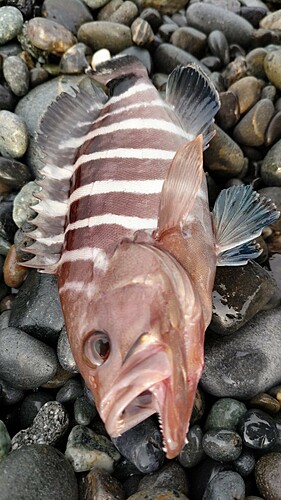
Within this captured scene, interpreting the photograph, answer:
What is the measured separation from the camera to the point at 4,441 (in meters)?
3.62

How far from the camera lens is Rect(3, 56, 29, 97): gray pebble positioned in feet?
16.8

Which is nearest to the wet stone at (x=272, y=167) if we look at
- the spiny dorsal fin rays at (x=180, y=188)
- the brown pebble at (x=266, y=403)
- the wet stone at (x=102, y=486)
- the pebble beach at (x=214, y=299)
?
the pebble beach at (x=214, y=299)

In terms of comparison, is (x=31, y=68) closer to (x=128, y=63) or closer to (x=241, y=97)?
(x=128, y=63)

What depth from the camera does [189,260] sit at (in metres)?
3.15

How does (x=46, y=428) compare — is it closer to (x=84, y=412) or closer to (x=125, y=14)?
(x=84, y=412)

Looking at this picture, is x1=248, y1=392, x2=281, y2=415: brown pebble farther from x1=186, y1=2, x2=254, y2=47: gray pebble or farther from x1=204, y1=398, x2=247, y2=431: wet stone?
x1=186, y1=2, x2=254, y2=47: gray pebble

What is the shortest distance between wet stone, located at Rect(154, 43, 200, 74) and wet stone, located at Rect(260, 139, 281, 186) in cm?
136

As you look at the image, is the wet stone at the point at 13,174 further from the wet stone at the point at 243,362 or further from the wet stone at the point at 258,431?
the wet stone at the point at 258,431

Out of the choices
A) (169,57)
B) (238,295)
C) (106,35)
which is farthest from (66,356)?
(106,35)

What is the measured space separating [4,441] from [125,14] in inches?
175

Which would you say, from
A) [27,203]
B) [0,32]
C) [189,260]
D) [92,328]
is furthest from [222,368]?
[0,32]

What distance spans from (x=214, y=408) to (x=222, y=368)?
296 mm

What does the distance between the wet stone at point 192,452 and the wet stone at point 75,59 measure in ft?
12.1

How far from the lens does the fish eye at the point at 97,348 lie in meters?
2.72
